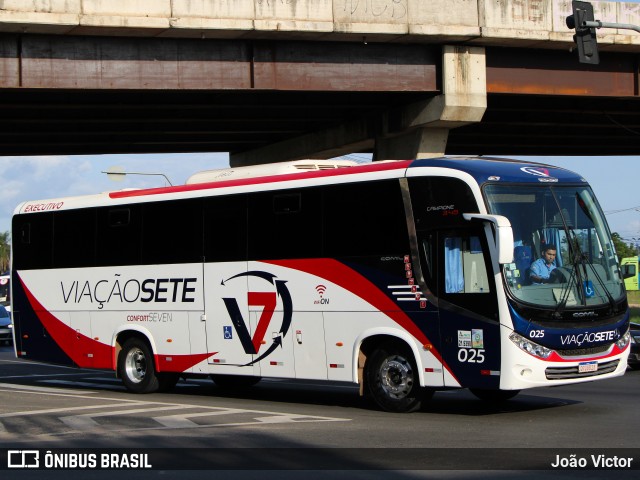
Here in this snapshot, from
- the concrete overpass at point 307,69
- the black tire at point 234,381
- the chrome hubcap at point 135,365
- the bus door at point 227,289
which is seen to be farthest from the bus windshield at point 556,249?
the concrete overpass at point 307,69

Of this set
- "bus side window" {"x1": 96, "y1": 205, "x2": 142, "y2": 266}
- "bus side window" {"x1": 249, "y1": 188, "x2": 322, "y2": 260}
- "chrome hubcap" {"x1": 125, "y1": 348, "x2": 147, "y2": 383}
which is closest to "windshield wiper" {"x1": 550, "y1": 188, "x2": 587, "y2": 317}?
"bus side window" {"x1": 249, "y1": 188, "x2": 322, "y2": 260}

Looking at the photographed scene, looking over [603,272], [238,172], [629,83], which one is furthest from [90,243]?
[629,83]

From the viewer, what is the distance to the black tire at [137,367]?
61.3 feet

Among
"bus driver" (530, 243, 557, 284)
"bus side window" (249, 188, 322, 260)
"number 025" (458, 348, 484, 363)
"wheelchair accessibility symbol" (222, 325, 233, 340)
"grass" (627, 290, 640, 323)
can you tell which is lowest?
"grass" (627, 290, 640, 323)

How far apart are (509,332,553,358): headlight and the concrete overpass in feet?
42.6

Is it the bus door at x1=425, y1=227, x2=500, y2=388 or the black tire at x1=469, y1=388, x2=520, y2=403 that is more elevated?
the bus door at x1=425, y1=227, x2=500, y2=388

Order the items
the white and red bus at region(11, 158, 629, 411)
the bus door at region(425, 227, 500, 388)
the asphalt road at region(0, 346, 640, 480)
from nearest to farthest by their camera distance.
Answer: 1. the asphalt road at region(0, 346, 640, 480)
2. the bus door at region(425, 227, 500, 388)
3. the white and red bus at region(11, 158, 629, 411)

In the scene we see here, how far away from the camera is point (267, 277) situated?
16562 millimetres

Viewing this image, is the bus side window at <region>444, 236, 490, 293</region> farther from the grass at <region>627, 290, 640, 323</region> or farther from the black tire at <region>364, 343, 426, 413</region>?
the grass at <region>627, 290, 640, 323</region>

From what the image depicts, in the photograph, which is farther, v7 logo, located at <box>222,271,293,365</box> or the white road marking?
the white road marking

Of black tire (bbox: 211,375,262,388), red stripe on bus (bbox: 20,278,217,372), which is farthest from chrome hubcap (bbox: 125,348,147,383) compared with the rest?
A: black tire (bbox: 211,375,262,388)

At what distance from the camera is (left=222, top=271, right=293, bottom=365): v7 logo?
16.3m

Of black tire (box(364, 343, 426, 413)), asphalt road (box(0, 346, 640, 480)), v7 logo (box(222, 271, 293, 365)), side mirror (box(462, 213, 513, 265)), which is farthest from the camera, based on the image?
v7 logo (box(222, 271, 293, 365))

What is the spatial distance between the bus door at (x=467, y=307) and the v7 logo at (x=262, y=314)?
9.31 ft
